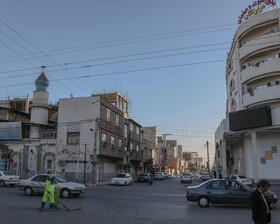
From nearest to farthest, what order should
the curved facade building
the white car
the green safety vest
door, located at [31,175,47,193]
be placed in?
the green safety vest < door, located at [31,175,47,193] < the curved facade building < the white car

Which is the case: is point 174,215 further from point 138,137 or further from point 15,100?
point 15,100

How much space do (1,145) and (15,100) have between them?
2474 centimetres

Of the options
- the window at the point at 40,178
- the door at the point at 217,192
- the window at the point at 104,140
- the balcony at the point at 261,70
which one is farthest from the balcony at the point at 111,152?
the door at the point at 217,192

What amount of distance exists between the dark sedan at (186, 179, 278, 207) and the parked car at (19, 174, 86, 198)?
7290mm

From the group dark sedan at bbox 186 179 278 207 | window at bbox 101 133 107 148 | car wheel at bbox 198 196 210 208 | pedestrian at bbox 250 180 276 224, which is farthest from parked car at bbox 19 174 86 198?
window at bbox 101 133 107 148

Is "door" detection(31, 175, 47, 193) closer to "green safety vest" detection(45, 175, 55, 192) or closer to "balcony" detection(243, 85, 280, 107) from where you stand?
"green safety vest" detection(45, 175, 55, 192)

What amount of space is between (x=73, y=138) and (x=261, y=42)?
87.4ft

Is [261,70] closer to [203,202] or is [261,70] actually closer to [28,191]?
[203,202]

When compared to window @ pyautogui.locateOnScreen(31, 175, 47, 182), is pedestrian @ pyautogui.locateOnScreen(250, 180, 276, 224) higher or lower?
higher

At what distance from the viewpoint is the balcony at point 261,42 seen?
108 ft

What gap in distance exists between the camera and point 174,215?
11.2 m

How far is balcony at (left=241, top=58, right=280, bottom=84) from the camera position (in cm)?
3284

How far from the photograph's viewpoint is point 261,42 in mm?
34188

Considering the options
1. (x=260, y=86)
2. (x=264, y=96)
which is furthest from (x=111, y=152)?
(x=260, y=86)
